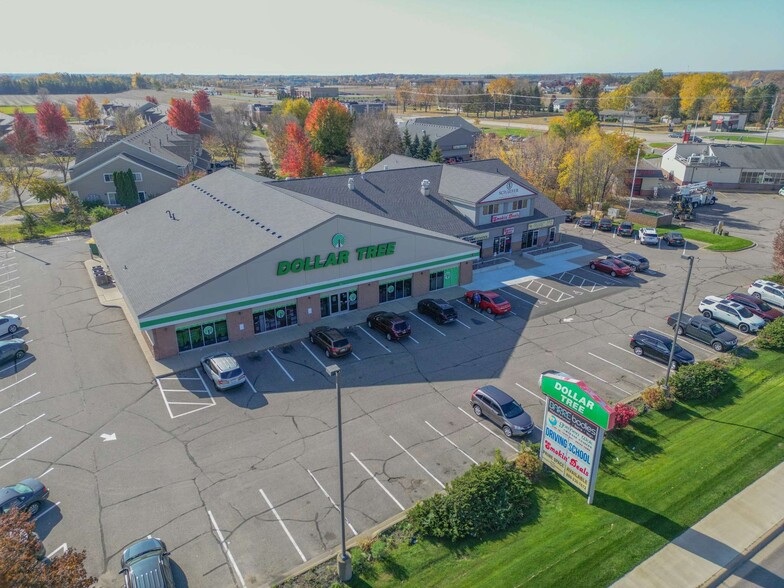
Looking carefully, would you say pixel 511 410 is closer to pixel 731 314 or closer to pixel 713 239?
pixel 731 314

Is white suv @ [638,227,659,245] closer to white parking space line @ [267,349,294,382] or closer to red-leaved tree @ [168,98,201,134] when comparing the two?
white parking space line @ [267,349,294,382]

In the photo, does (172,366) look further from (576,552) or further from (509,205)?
(509,205)

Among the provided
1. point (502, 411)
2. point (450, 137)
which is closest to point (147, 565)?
point (502, 411)

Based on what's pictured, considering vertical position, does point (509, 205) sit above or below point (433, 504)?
above

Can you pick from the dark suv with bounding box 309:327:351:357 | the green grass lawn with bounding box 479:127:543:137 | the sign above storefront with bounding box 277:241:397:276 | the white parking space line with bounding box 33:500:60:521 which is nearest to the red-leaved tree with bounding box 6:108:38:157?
the sign above storefront with bounding box 277:241:397:276

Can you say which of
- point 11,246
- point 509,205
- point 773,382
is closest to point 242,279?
point 509,205

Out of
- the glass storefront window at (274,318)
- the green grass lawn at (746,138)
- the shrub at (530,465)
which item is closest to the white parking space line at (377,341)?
the glass storefront window at (274,318)
